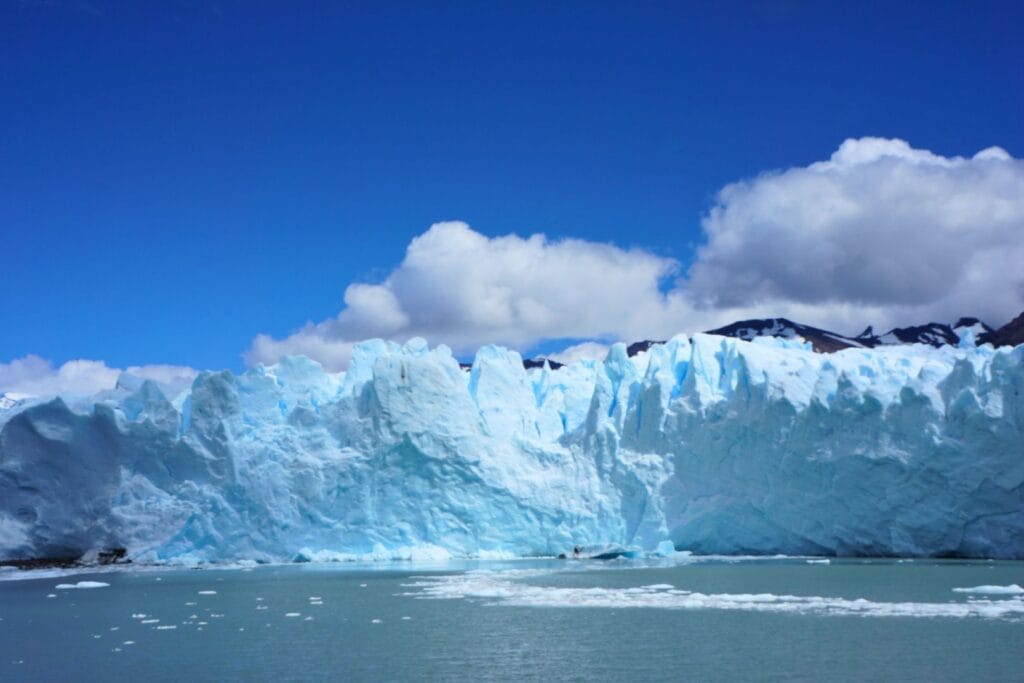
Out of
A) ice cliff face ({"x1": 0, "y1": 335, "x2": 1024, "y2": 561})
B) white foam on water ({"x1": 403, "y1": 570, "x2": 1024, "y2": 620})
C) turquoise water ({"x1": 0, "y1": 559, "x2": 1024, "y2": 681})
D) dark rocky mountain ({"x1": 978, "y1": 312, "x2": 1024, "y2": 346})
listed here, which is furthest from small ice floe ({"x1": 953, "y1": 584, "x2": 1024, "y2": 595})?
dark rocky mountain ({"x1": 978, "y1": 312, "x2": 1024, "y2": 346})

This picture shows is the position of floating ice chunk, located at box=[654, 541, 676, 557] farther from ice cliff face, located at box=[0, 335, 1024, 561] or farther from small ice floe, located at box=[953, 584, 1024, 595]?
small ice floe, located at box=[953, 584, 1024, 595]

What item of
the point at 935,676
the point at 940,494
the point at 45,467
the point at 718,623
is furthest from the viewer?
the point at 45,467

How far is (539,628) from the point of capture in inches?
528

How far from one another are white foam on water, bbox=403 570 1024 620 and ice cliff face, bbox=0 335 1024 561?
7926 mm

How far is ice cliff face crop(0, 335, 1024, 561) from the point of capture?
987 inches

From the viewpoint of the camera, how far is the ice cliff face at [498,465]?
987 inches

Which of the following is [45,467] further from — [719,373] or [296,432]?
[719,373]

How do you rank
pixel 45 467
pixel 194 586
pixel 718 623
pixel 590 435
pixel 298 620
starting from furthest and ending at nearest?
1. pixel 590 435
2. pixel 45 467
3. pixel 194 586
4. pixel 298 620
5. pixel 718 623

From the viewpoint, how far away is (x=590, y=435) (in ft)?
97.2

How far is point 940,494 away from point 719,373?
25.6ft

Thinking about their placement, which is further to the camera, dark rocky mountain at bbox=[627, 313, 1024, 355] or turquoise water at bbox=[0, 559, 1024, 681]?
dark rocky mountain at bbox=[627, 313, 1024, 355]

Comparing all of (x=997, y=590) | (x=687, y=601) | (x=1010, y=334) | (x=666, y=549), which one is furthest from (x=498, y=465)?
(x=1010, y=334)

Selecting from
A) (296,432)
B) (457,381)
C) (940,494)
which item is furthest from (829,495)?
(296,432)

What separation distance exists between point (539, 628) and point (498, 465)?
15.4 m
